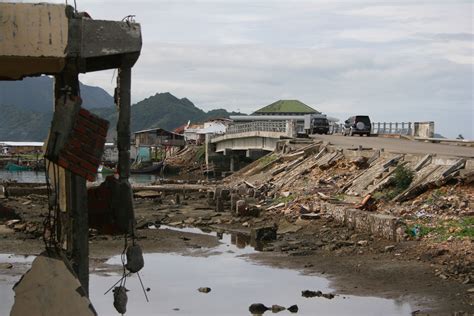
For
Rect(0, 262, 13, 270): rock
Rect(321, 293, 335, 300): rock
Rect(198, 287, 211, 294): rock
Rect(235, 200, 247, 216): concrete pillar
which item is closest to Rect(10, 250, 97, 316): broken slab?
Rect(321, 293, 335, 300): rock

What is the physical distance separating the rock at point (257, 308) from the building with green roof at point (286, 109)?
117655 millimetres

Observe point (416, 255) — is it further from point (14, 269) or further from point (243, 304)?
point (14, 269)

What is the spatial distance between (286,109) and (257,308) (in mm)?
120931

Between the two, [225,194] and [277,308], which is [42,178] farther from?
[277,308]

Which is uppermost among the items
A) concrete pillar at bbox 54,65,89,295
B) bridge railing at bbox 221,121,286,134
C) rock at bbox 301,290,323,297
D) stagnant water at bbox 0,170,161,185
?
bridge railing at bbox 221,121,286,134

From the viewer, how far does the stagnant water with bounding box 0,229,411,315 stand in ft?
54.5

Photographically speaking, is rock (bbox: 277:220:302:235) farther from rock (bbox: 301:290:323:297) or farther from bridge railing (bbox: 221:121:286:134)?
bridge railing (bbox: 221:121:286:134)

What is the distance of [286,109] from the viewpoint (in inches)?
5384

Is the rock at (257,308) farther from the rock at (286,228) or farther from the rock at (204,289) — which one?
the rock at (286,228)

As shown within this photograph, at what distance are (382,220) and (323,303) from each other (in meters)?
6.89

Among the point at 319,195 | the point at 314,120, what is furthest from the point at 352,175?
the point at 314,120

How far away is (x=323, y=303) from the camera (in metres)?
17.1

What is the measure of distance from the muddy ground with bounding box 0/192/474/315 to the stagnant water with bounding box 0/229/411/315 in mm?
646

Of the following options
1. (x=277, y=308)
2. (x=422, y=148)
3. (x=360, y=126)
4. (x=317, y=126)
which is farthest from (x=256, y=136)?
(x=277, y=308)
